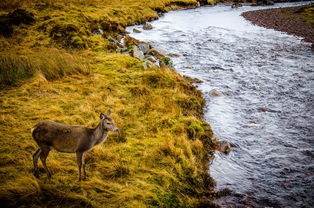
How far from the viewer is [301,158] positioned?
22.7ft

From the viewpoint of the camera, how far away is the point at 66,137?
4.16 metres

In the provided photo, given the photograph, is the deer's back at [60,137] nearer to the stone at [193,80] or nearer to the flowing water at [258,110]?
the flowing water at [258,110]

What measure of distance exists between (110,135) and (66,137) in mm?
2388

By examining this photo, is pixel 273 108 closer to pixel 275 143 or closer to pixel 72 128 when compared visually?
pixel 275 143

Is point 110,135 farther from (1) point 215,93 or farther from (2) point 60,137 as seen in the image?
(1) point 215,93

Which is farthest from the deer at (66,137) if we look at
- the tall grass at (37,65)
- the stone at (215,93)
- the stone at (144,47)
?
the stone at (144,47)

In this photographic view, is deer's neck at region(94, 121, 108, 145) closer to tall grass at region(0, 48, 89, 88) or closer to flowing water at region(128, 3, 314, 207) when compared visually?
flowing water at region(128, 3, 314, 207)

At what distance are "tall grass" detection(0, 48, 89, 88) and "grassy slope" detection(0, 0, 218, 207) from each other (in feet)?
0.15

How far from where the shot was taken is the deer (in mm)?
4082

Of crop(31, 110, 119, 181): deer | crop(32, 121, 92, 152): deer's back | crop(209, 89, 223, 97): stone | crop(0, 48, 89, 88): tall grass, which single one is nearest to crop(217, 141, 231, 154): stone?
crop(209, 89, 223, 97): stone

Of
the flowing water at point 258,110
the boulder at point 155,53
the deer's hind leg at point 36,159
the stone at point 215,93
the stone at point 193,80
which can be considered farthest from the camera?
the boulder at point 155,53

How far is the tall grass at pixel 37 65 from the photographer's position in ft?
30.5

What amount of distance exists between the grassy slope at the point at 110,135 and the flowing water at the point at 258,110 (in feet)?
3.30

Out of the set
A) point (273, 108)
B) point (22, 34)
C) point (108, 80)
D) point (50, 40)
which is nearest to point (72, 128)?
point (108, 80)
